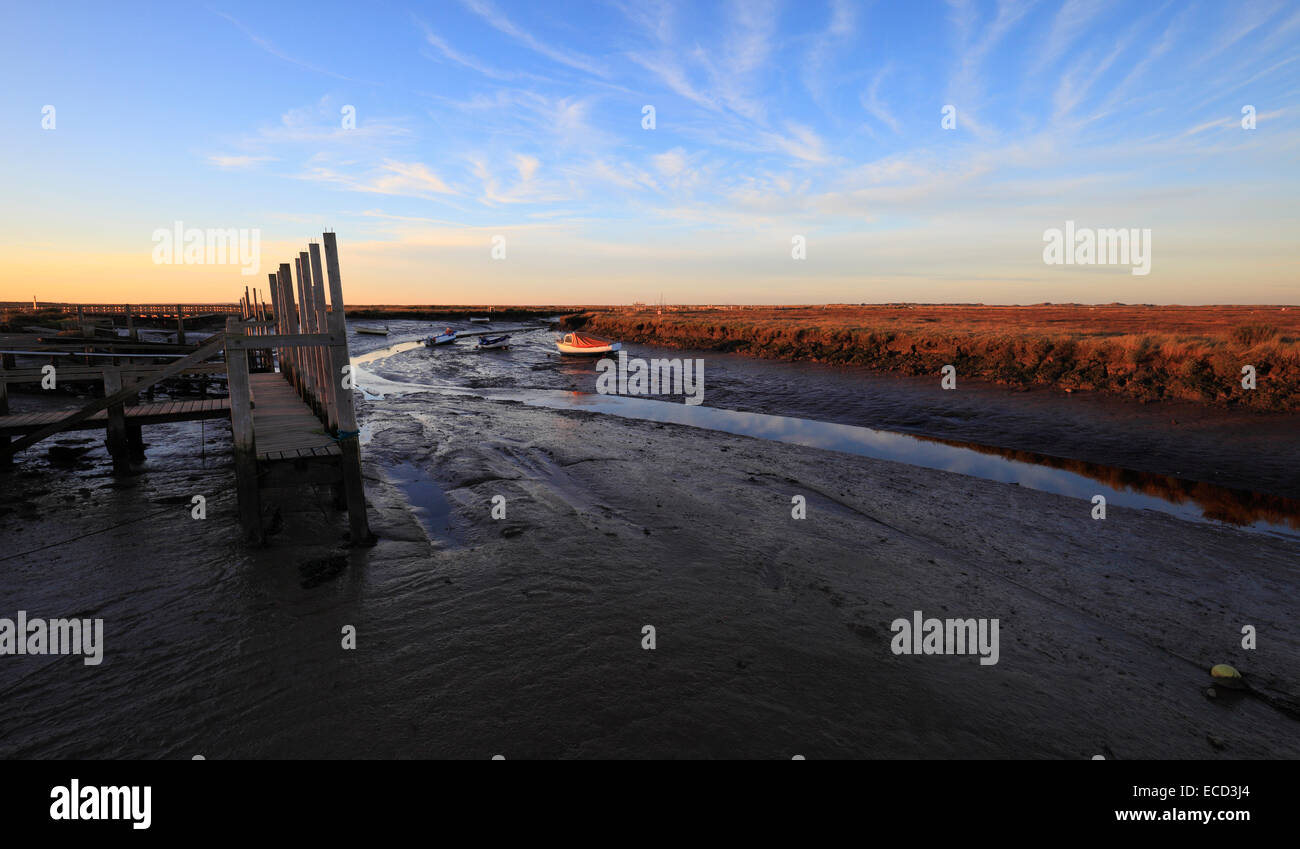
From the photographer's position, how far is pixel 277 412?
36.3 feet

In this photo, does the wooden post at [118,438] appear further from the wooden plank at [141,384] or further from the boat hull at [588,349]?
the boat hull at [588,349]

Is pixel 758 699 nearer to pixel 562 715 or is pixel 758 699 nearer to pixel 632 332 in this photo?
pixel 562 715

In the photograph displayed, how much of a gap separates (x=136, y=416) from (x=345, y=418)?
752 cm

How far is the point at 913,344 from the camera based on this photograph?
31.5 meters

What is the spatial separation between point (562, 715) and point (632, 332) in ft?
188

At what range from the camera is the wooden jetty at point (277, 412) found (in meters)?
7.69

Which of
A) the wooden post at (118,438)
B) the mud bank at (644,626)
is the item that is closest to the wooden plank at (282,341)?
the mud bank at (644,626)

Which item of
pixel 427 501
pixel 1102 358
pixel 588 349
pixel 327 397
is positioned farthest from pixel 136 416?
pixel 1102 358

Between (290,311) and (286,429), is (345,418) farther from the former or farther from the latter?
(290,311)

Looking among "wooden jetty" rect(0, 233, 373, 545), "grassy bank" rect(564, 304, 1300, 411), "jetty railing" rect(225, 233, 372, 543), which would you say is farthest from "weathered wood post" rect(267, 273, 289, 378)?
"grassy bank" rect(564, 304, 1300, 411)

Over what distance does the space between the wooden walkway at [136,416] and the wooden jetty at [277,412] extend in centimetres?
2

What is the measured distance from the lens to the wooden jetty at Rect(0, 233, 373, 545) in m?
7.69

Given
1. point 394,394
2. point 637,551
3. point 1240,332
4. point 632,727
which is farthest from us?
point 394,394
